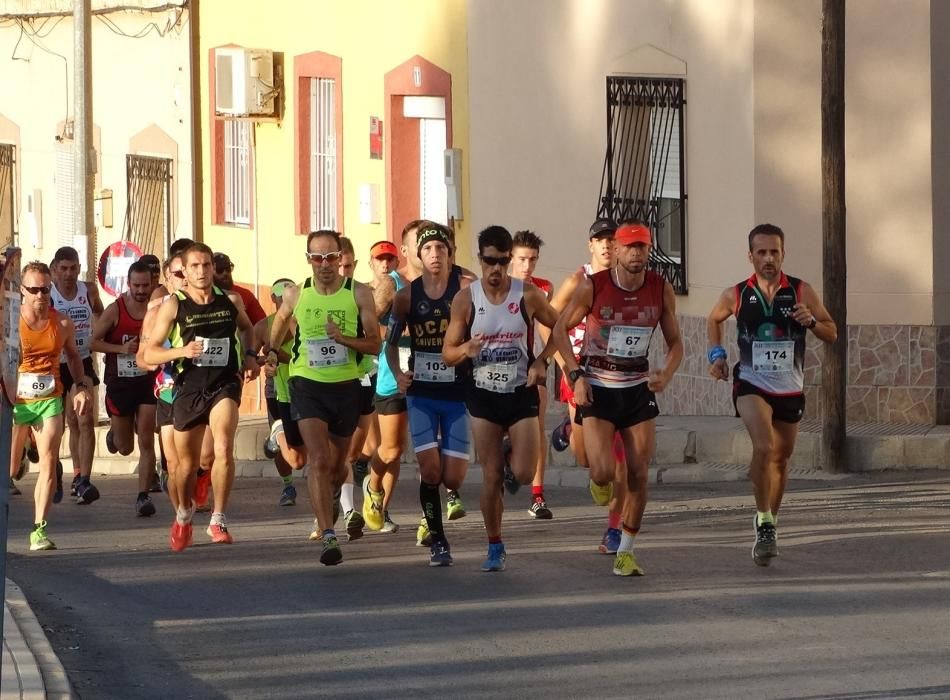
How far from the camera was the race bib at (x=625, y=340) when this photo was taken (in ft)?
37.3

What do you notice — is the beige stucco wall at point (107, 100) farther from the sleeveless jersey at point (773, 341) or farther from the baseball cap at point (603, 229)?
the sleeveless jersey at point (773, 341)

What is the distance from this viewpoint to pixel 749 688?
8172mm

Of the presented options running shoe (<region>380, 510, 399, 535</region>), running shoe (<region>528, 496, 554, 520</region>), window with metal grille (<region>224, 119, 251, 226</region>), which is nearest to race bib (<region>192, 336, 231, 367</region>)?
running shoe (<region>380, 510, 399, 535</region>)

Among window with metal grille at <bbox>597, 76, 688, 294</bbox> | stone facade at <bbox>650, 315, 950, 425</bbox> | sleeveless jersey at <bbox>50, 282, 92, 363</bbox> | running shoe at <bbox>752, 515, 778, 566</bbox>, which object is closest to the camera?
running shoe at <bbox>752, 515, 778, 566</bbox>

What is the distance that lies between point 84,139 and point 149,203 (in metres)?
4.29

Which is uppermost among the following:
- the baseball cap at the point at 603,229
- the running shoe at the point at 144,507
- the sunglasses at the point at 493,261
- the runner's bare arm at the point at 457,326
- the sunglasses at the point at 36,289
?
the baseball cap at the point at 603,229

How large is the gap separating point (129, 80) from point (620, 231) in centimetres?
1776

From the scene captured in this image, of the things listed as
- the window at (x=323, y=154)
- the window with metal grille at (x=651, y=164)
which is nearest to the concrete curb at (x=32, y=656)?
the window with metal grille at (x=651, y=164)

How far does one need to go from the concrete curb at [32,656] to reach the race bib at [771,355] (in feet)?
13.3

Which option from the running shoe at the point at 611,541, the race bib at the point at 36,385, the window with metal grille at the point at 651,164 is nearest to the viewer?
the running shoe at the point at 611,541

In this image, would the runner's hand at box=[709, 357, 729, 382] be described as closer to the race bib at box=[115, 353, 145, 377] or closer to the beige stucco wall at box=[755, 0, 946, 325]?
the race bib at box=[115, 353, 145, 377]

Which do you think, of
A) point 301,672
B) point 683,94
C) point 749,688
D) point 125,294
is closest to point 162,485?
point 125,294

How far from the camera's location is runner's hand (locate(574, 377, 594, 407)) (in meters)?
11.1

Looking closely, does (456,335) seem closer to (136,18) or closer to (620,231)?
(620,231)
